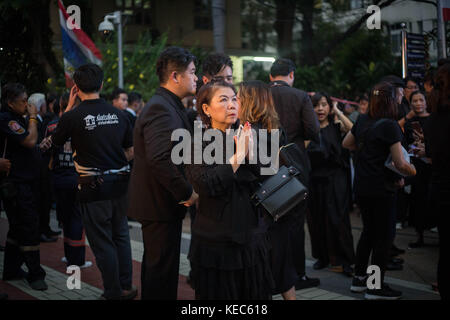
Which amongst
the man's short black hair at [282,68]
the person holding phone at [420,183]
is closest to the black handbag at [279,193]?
the man's short black hair at [282,68]

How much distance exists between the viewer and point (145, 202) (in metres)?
3.86

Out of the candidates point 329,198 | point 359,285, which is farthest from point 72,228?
point 359,285

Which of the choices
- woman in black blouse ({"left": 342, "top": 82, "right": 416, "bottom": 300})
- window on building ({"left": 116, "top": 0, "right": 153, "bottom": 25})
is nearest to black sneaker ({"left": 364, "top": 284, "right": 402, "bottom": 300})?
woman in black blouse ({"left": 342, "top": 82, "right": 416, "bottom": 300})

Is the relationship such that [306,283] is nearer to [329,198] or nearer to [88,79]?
[329,198]

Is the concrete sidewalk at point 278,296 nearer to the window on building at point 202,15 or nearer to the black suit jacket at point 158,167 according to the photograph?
the black suit jacket at point 158,167

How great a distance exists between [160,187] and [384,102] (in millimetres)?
2328

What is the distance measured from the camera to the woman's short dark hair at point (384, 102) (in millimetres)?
4918

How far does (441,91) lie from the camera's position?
13.1 feet

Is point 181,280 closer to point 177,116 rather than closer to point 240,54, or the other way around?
point 177,116

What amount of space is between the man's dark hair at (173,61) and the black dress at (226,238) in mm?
826

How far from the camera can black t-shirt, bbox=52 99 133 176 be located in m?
4.82

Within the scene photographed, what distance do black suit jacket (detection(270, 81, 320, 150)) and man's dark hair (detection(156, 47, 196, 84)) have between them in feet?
5.11

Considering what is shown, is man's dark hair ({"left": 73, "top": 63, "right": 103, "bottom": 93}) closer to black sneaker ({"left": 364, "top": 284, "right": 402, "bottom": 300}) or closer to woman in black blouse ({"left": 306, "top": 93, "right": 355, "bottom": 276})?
woman in black blouse ({"left": 306, "top": 93, "right": 355, "bottom": 276})
